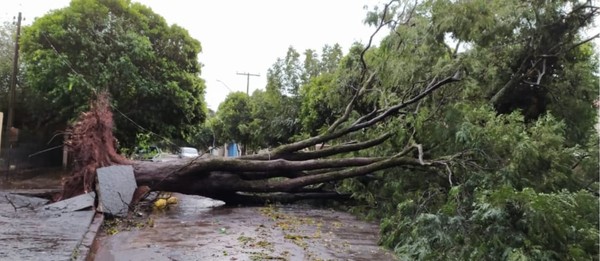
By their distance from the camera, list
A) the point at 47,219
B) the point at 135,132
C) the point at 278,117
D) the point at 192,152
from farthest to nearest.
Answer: the point at 192,152 < the point at 278,117 < the point at 135,132 < the point at 47,219

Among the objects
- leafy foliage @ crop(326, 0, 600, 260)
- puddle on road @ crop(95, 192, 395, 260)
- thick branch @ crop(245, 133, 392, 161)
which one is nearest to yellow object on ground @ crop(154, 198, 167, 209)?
puddle on road @ crop(95, 192, 395, 260)

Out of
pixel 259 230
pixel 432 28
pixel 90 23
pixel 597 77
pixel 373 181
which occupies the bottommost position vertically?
pixel 259 230

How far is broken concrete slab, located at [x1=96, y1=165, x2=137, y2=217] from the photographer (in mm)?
8453

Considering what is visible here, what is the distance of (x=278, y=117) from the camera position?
828 inches

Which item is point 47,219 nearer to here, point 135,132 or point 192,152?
point 135,132

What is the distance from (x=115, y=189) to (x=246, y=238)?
10.5 feet

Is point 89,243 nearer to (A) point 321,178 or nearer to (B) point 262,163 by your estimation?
(B) point 262,163

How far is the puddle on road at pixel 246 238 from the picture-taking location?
19.3 feet

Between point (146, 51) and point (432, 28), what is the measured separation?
32.8 feet

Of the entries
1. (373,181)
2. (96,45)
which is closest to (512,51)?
(373,181)

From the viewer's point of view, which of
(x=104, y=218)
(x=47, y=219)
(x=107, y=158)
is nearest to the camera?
(x=47, y=219)

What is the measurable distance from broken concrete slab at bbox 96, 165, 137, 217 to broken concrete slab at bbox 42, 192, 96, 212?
17cm

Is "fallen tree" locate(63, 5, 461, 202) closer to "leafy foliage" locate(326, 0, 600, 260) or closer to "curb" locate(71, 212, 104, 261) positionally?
"leafy foliage" locate(326, 0, 600, 260)

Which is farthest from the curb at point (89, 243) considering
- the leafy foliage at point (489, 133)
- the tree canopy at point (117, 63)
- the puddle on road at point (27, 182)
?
the tree canopy at point (117, 63)
